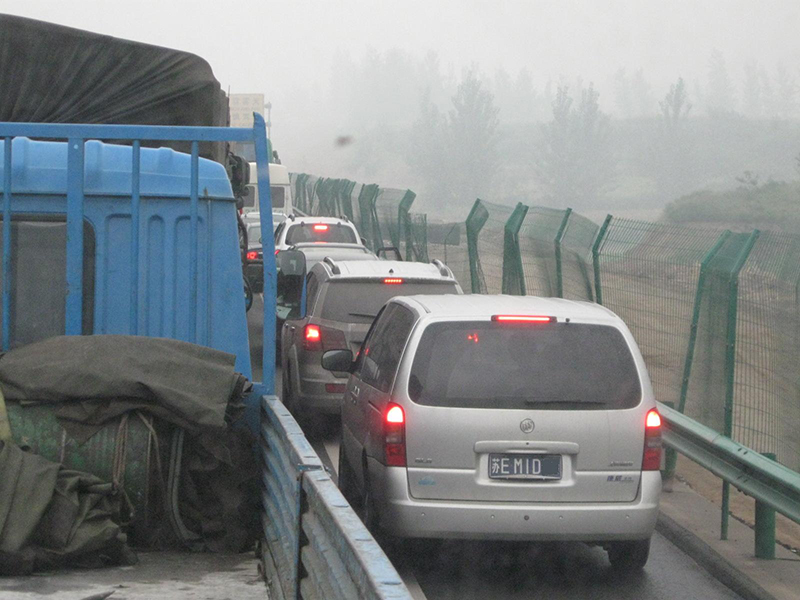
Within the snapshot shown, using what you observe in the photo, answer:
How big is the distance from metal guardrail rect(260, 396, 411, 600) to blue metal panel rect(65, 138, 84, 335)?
3.14 feet

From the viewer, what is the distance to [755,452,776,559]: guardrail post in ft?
25.3

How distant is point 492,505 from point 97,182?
2768 mm

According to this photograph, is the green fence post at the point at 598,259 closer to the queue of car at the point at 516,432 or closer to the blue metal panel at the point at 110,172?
the queue of car at the point at 516,432

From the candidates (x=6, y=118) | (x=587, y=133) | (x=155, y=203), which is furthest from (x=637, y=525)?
(x=587, y=133)

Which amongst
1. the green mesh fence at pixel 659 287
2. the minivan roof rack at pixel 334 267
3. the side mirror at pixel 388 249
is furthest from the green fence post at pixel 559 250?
the side mirror at pixel 388 249

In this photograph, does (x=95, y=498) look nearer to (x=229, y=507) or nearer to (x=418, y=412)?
(x=229, y=507)

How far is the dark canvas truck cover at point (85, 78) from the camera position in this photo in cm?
705

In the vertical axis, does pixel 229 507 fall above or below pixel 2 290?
below

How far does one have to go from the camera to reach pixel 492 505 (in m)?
6.77

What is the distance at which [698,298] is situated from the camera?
33.1ft

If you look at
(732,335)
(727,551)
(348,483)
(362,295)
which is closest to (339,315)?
(362,295)

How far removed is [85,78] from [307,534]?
3984mm

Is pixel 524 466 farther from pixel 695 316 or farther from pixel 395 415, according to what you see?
pixel 695 316

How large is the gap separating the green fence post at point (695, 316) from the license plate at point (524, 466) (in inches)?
144
